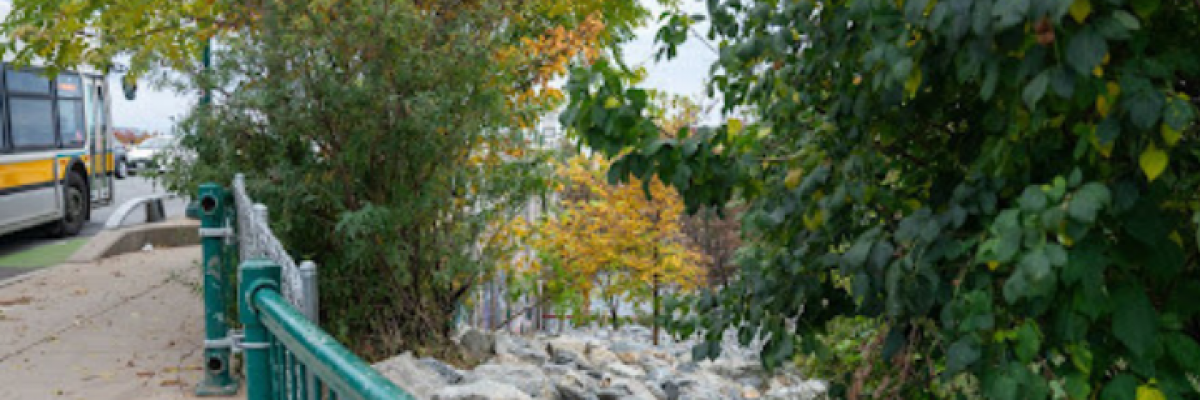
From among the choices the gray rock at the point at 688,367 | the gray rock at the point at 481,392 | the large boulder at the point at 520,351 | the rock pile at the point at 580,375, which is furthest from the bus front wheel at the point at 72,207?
the gray rock at the point at 481,392

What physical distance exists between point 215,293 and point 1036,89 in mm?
4516

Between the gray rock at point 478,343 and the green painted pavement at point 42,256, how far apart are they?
7.70 metres

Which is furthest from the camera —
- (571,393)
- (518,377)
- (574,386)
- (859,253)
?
(574,386)

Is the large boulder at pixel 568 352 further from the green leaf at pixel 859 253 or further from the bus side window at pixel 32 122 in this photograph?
the bus side window at pixel 32 122

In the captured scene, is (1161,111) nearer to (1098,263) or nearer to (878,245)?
(1098,263)

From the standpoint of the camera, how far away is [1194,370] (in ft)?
8.44

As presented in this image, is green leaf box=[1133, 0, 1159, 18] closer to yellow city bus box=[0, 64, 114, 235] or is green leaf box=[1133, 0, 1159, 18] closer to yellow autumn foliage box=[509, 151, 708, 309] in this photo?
yellow autumn foliage box=[509, 151, 708, 309]

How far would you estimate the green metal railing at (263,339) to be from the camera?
1.80m

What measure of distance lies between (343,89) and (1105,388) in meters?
4.99

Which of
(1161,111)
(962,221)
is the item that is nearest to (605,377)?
(962,221)

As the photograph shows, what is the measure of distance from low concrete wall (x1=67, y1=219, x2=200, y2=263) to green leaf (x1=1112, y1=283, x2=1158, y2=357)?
12330 millimetres

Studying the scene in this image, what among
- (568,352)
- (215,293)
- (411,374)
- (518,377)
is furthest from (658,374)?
(215,293)

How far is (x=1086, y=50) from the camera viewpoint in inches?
84.9

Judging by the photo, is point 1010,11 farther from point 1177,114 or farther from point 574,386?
point 574,386
